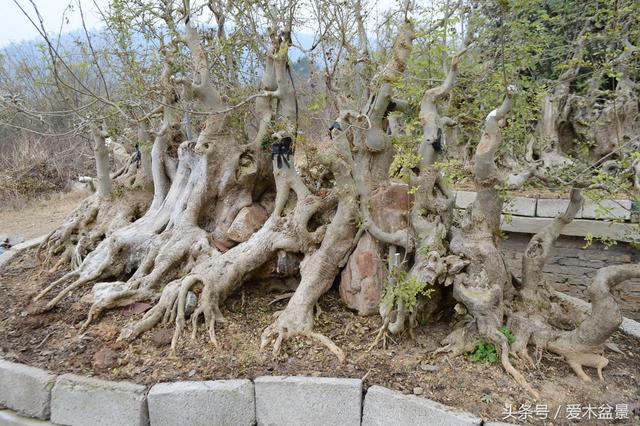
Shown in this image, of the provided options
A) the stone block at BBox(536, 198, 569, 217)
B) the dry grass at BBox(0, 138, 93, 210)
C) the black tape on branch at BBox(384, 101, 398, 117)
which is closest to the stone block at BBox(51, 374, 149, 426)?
the black tape on branch at BBox(384, 101, 398, 117)

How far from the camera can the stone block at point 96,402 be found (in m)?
3.18

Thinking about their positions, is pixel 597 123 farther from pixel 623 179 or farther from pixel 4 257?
pixel 4 257

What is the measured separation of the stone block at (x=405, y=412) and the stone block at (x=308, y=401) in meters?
0.09

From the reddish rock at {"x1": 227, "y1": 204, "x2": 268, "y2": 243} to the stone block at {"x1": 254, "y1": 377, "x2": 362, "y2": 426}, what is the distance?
78.5 inches

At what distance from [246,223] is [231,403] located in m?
2.23

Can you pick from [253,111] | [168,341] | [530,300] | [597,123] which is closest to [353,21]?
[253,111]

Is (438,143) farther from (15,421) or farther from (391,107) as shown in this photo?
(15,421)

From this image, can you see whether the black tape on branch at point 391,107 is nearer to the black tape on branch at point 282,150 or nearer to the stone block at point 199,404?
the black tape on branch at point 282,150

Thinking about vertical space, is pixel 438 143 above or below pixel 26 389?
above

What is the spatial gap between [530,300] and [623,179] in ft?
3.92

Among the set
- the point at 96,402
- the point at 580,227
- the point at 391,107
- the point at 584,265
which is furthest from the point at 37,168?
the point at 584,265

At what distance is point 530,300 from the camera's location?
391 cm

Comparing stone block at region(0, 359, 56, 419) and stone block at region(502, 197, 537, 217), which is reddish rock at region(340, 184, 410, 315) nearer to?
stone block at region(0, 359, 56, 419)

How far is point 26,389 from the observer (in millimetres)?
3465
